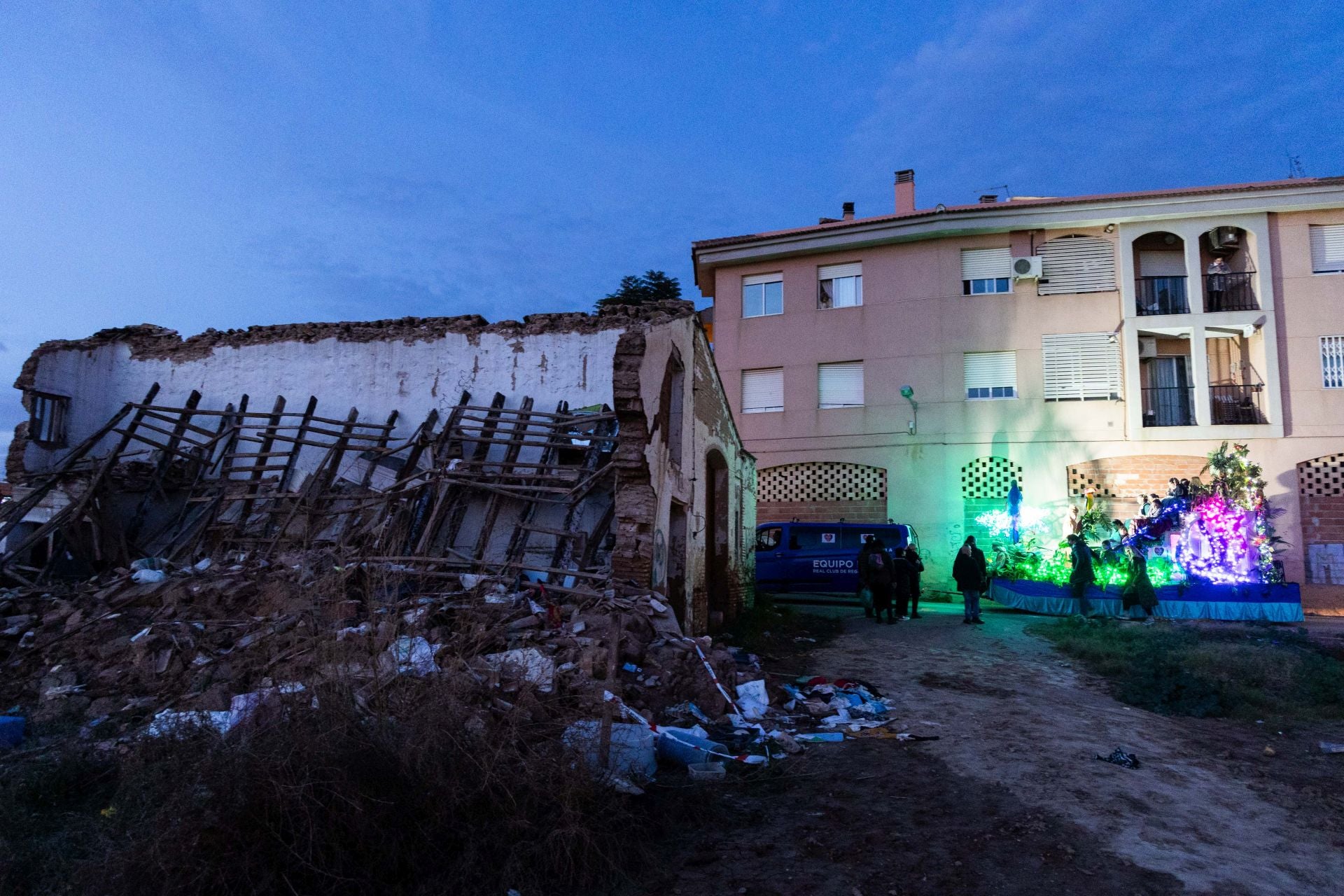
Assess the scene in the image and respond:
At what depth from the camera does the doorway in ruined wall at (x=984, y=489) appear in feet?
66.3

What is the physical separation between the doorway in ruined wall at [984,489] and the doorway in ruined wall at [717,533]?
8.85 meters

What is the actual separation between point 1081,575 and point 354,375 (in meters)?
12.7

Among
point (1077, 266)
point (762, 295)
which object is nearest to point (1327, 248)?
point (1077, 266)

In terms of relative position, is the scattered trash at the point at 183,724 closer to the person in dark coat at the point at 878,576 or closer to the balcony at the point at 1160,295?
the person in dark coat at the point at 878,576

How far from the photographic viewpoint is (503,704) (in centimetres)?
546

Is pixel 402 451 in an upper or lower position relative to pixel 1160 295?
lower

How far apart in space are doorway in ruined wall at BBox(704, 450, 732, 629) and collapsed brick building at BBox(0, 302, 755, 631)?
35 mm

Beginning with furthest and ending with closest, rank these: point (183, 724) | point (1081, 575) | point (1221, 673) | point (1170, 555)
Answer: point (1170, 555) → point (1081, 575) → point (1221, 673) → point (183, 724)

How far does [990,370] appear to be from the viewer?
69.5 ft

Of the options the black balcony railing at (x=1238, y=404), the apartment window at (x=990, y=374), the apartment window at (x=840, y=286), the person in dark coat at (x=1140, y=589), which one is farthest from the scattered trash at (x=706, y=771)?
the black balcony railing at (x=1238, y=404)

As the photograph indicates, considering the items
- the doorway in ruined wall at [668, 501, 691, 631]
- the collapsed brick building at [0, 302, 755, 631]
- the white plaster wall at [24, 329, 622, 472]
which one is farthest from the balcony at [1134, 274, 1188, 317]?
the white plaster wall at [24, 329, 622, 472]

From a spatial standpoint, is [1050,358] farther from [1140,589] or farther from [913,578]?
[913,578]

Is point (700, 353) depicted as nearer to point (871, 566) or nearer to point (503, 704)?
point (871, 566)

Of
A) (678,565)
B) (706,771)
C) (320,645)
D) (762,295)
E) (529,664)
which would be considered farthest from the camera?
(762,295)
